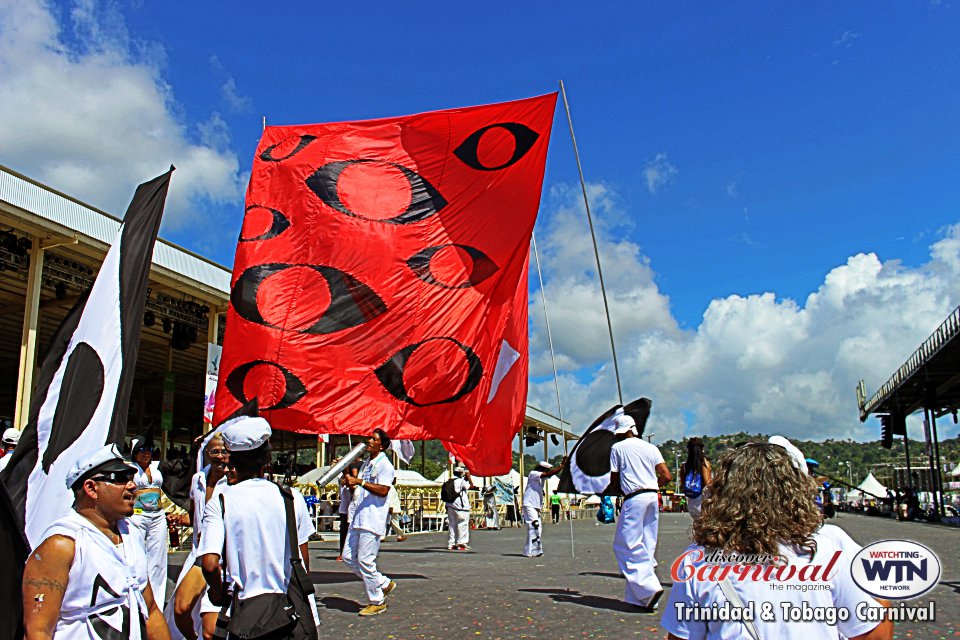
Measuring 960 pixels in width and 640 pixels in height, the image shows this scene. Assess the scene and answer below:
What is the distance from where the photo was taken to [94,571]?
3025 mm

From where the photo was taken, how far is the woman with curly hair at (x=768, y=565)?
7.51 feet

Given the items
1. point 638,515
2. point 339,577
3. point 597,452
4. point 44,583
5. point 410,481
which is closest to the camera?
point 44,583

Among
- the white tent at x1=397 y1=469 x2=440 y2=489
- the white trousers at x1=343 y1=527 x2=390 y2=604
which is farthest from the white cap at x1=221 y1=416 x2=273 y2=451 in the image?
the white tent at x1=397 y1=469 x2=440 y2=489

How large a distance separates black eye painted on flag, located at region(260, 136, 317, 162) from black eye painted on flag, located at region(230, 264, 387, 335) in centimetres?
167

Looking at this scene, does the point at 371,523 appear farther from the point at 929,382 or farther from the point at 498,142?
the point at 929,382

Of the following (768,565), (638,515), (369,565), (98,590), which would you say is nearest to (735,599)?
(768,565)

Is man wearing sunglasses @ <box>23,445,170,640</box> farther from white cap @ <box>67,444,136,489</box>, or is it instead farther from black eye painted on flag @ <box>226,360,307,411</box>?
black eye painted on flag @ <box>226,360,307,411</box>

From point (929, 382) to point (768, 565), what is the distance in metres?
47.9

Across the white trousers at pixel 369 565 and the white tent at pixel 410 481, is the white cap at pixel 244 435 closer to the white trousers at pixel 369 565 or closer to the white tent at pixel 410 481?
the white trousers at pixel 369 565

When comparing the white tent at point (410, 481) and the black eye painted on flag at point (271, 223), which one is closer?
the black eye painted on flag at point (271, 223)

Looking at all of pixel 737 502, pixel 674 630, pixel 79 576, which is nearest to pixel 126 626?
pixel 79 576

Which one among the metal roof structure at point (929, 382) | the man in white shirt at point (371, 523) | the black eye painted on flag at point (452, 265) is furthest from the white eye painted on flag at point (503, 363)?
the metal roof structure at point (929, 382)

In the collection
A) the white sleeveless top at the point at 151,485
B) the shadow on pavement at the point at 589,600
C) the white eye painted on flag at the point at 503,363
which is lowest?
the shadow on pavement at the point at 589,600

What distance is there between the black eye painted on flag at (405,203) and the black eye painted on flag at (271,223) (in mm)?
519
